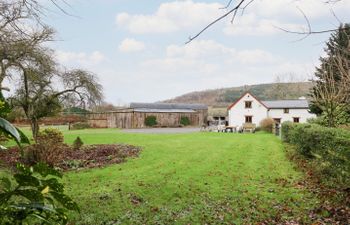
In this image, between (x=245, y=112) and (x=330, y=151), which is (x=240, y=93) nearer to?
(x=245, y=112)

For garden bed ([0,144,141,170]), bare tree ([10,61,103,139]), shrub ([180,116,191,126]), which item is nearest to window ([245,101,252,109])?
shrub ([180,116,191,126])

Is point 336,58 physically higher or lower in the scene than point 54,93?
higher

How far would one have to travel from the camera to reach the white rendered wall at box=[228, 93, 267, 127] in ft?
143

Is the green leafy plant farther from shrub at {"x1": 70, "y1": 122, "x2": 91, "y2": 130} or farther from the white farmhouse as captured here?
the white farmhouse

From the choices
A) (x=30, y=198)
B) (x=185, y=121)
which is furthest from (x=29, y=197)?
(x=185, y=121)

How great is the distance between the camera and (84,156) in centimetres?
1482

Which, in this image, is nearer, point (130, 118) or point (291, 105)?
point (130, 118)

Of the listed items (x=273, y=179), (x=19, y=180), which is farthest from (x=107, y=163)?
(x=19, y=180)

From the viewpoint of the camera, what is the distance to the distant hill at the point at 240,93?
6050cm

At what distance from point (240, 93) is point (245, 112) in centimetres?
3750

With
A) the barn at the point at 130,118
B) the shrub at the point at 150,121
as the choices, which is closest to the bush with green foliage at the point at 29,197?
the barn at the point at 130,118

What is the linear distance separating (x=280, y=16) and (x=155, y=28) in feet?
12.5

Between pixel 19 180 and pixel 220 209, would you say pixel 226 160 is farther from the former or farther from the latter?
pixel 19 180

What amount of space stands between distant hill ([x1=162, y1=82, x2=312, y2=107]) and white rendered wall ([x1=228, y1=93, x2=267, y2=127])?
1797 cm
